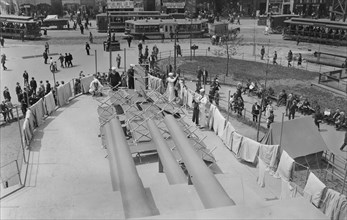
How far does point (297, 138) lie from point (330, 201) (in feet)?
15.4

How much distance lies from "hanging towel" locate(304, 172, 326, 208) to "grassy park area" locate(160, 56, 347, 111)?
12668 millimetres

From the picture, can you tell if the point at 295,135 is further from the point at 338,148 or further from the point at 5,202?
the point at 5,202

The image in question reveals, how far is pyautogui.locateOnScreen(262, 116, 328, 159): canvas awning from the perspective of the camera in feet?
49.7

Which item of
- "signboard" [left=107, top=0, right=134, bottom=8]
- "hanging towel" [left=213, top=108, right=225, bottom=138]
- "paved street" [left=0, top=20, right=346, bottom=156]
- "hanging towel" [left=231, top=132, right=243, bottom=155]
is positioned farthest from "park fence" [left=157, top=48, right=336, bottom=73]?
"signboard" [left=107, top=0, right=134, bottom=8]

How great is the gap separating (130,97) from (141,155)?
20.4ft

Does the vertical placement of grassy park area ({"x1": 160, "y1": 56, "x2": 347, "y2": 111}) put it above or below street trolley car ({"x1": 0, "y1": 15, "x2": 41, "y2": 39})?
below

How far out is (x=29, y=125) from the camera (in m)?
16.7

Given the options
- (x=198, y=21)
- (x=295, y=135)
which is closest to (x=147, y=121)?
(x=295, y=135)

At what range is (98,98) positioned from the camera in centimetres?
2244

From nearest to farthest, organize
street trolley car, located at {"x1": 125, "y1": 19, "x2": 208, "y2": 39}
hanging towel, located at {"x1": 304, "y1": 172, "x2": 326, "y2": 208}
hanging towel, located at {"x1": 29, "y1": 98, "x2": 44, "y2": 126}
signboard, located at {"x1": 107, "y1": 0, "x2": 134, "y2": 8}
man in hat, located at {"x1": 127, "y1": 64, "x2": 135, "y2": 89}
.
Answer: hanging towel, located at {"x1": 304, "y1": 172, "x2": 326, "y2": 208} < hanging towel, located at {"x1": 29, "y1": 98, "x2": 44, "y2": 126} < man in hat, located at {"x1": 127, "y1": 64, "x2": 135, "y2": 89} < street trolley car, located at {"x1": 125, "y1": 19, "x2": 208, "y2": 39} < signboard, located at {"x1": 107, "y1": 0, "x2": 134, "y2": 8}

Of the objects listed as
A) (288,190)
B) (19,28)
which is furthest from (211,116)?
(19,28)

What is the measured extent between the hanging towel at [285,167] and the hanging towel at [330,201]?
1906mm

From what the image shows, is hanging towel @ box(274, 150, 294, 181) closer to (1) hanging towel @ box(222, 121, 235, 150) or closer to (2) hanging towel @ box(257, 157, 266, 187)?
(2) hanging towel @ box(257, 157, 266, 187)

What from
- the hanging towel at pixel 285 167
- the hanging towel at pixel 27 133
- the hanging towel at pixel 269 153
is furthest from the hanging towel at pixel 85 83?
the hanging towel at pixel 285 167
